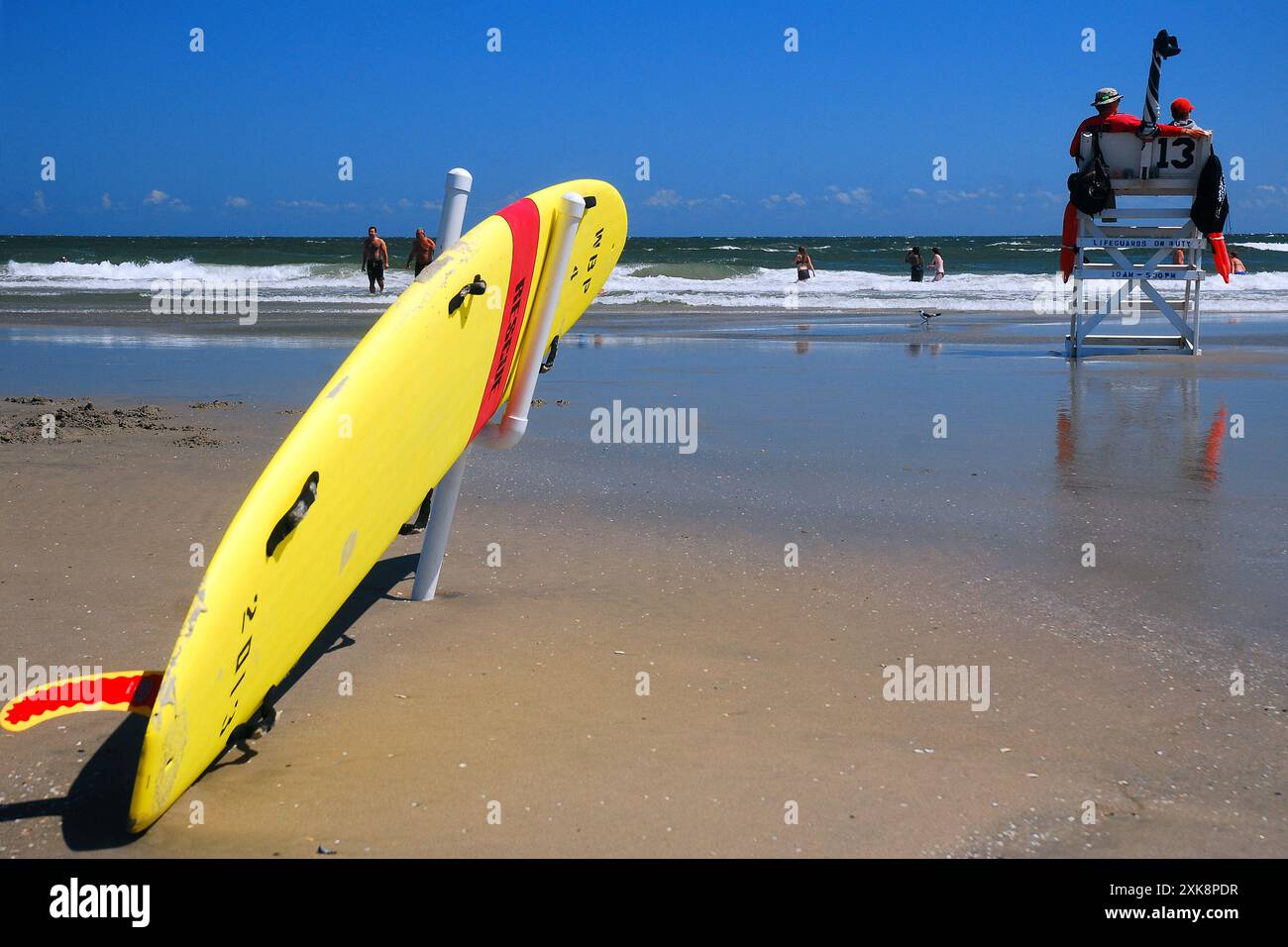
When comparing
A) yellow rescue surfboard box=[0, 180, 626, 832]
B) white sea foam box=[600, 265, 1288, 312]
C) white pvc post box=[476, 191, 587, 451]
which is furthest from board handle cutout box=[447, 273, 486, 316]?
white sea foam box=[600, 265, 1288, 312]

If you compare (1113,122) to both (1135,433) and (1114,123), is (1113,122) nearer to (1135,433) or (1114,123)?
(1114,123)

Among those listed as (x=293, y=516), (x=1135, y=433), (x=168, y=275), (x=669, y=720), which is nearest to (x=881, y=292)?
(x=1135, y=433)

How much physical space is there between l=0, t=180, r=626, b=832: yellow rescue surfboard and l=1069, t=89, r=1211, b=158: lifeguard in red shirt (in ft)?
32.3

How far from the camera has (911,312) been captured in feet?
78.0

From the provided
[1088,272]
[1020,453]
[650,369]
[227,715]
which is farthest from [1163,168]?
[227,715]

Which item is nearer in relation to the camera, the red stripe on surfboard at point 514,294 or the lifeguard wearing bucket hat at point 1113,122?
the red stripe on surfboard at point 514,294

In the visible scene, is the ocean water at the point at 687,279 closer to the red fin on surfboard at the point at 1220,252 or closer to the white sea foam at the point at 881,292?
the white sea foam at the point at 881,292

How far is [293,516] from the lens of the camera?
2.32 m

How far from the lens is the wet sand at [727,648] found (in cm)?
260

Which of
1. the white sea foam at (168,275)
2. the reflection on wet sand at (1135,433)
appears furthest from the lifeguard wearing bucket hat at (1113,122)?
the white sea foam at (168,275)

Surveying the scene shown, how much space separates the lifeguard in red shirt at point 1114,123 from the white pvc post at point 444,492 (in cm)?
990

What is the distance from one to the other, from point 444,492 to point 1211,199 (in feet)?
35.0

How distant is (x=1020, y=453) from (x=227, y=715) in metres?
5.59

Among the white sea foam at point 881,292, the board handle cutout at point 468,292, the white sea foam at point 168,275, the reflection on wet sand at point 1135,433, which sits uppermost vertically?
the board handle cutout at point 468,292
